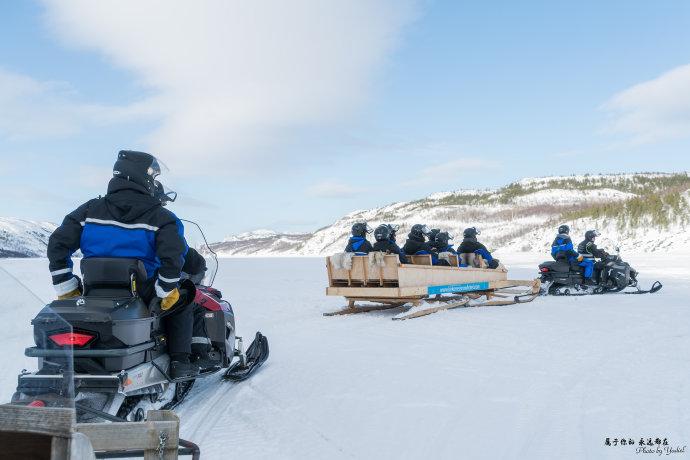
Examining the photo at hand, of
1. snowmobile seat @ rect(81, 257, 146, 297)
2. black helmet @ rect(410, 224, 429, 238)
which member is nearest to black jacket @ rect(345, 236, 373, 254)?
black helmet @ rect(410, 224, 429, 238)

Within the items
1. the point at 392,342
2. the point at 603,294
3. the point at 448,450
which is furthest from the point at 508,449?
the point at 603,294

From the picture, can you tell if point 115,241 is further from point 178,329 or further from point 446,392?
point 446,392

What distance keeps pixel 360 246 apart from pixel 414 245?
121 cm

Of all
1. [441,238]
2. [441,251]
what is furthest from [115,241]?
[441,251]

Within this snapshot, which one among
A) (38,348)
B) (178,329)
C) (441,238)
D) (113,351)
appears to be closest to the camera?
(38,348)

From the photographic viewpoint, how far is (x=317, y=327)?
7.75 m

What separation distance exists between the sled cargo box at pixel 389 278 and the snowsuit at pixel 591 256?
3761 millimetres

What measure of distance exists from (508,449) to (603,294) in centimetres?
981

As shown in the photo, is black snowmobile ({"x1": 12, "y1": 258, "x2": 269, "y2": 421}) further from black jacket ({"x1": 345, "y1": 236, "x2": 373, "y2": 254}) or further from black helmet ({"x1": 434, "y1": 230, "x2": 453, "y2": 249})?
black helmet ({"x1": 434, "y1": 230, "x2": 453, "y2": 249})

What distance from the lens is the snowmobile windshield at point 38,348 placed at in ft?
6.09

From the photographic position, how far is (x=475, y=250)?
1124cm

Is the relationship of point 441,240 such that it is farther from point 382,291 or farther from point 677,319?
point 677,319

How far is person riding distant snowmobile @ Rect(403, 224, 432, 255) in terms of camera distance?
33.2 feet

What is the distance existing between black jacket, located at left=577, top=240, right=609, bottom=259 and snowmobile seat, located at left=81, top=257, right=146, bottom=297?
10.8 m
